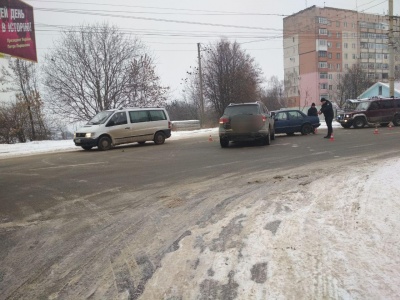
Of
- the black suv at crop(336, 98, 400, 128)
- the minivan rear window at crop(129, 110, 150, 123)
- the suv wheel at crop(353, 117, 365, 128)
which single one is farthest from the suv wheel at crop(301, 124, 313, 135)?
the minivan rear window at crop(129, 110, 150, 123)

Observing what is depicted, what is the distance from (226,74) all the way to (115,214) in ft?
138

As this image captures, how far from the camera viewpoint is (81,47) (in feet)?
100

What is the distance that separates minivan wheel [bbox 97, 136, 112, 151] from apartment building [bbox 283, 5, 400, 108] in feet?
207

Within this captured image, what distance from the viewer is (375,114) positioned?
Answer: 22.9 meters

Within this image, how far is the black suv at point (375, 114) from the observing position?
22.9 meters

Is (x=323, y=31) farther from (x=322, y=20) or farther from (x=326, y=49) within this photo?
(x=326, y=49)

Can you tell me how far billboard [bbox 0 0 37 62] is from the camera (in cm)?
1959

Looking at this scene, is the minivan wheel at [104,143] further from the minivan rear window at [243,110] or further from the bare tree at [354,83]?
the bare tree at [354,83]

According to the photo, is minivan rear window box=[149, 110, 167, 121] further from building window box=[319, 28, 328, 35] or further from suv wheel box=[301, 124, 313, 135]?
building window box=[319, 28, 328, 35]

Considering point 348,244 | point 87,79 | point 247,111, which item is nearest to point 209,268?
point 348,244

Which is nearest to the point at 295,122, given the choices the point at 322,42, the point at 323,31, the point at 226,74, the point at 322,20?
the point at 226,74

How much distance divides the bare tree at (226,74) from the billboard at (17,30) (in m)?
27.0

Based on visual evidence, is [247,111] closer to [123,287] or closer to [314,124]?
[314,124]

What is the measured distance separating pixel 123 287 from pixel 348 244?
2327 mm
